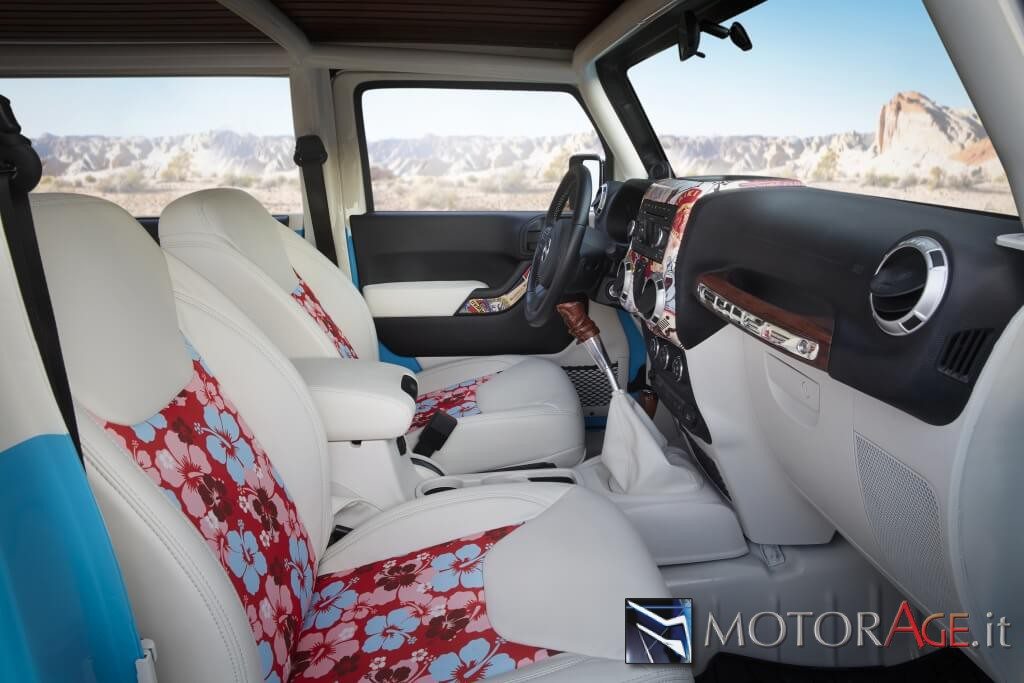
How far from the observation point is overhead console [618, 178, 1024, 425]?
0.72m

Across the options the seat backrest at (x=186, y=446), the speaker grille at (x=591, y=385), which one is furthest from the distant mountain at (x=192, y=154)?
the seat backrest at (x=186, y=446)

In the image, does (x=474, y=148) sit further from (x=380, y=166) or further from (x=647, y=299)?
(x=647, y=299)

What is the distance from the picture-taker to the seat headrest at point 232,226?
4.66 feet

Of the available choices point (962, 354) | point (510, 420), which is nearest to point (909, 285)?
point (962, 354)

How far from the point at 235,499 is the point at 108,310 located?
0.88 feet

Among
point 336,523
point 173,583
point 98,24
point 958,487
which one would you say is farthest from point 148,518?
point 98,24

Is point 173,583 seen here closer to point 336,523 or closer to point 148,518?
point 148,518

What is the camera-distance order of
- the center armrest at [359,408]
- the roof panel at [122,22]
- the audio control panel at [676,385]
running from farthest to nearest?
1. the roof panel at [122,22]
2. the audio control panel at [676,385]
3. the center armrest at [359,408]

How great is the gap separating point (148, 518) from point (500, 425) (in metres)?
1.07

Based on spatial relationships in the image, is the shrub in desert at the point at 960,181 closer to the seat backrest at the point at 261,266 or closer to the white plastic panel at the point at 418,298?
the seat backrest at the point at 261,266

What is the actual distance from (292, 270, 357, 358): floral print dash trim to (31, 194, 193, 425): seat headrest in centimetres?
76

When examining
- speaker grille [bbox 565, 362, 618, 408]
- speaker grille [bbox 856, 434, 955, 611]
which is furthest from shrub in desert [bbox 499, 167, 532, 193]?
speaker grille [bbox 856, 434, 955, 611]

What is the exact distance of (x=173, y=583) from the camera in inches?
26.7

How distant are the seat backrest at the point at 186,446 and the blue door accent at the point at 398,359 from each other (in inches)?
54.3
